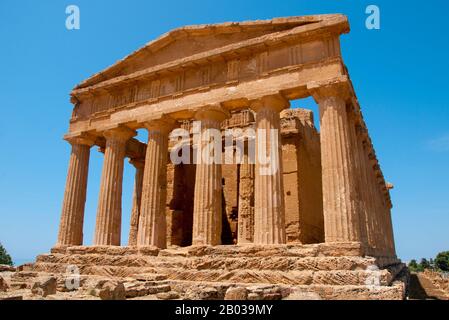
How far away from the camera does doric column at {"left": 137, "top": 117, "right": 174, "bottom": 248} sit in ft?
45.4

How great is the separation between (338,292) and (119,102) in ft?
40.4

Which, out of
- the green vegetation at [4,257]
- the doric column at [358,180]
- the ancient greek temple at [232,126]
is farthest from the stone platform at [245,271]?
the green vegetation at [4,257]

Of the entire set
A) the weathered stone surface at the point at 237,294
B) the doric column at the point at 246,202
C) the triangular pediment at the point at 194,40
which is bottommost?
the weathered stone surface at the point at 237,294

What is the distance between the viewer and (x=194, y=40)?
15.0 m

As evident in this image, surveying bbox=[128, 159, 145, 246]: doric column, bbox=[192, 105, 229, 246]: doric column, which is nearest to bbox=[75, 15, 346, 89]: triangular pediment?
bbox=[192, 105, 229, 246]: doric column

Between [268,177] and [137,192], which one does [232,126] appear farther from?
[137,192]

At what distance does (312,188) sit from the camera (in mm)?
17594

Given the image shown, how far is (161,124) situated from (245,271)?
7.29 m

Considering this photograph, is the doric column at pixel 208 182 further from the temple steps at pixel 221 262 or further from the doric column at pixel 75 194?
the doric column at pixel 75 194

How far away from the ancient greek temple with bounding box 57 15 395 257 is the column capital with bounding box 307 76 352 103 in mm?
39

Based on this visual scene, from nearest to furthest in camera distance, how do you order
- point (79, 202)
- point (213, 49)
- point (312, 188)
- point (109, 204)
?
point (213, 49) → point (109, 204) → point (79, 202) → point (312, 188)

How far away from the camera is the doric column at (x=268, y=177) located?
11.4 metres

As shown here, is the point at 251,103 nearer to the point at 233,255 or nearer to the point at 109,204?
the point at 233,255
